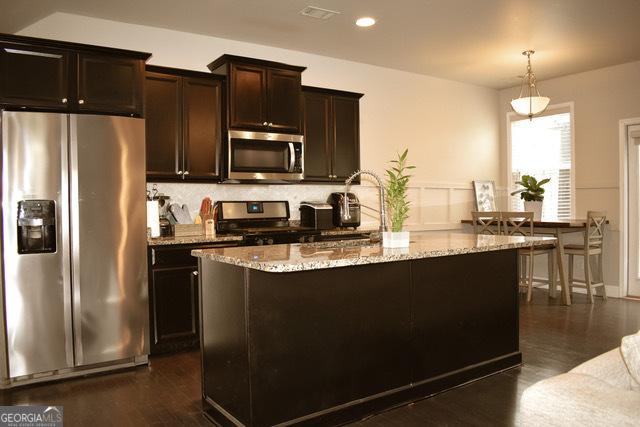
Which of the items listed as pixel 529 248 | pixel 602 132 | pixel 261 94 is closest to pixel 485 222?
pixel 529 248

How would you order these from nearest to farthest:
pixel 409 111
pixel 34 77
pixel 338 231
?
pixel 34 77 → pixel 338 231 → pixel 409 111

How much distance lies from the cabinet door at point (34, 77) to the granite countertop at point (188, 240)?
3.74 ft

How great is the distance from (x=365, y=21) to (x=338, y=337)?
3010 mm

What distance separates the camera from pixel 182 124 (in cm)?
434

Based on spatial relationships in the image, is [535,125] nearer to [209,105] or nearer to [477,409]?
[209,105]

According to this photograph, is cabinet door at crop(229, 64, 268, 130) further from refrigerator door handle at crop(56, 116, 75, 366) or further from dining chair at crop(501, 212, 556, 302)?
dining chair at crop(501, 212, 556, 302)

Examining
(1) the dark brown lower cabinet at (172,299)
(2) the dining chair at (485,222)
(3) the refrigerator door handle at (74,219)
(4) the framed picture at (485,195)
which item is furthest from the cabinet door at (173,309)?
(4) the framed picture at (485,195)

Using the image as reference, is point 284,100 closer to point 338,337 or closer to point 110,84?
point 110,84

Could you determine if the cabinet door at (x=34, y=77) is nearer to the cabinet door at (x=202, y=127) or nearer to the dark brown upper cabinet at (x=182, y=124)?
the dark brown upper cabinet at (x=182, y=124)

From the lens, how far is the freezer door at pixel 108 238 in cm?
346

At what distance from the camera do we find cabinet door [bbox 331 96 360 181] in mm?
5363

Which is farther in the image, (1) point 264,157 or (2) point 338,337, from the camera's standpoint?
(1) point 264,157

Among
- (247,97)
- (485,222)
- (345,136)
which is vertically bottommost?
(485,222)

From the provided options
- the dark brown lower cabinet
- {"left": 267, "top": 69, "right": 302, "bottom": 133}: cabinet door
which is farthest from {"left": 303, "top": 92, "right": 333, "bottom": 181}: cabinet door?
the dark brown lower cabinet
